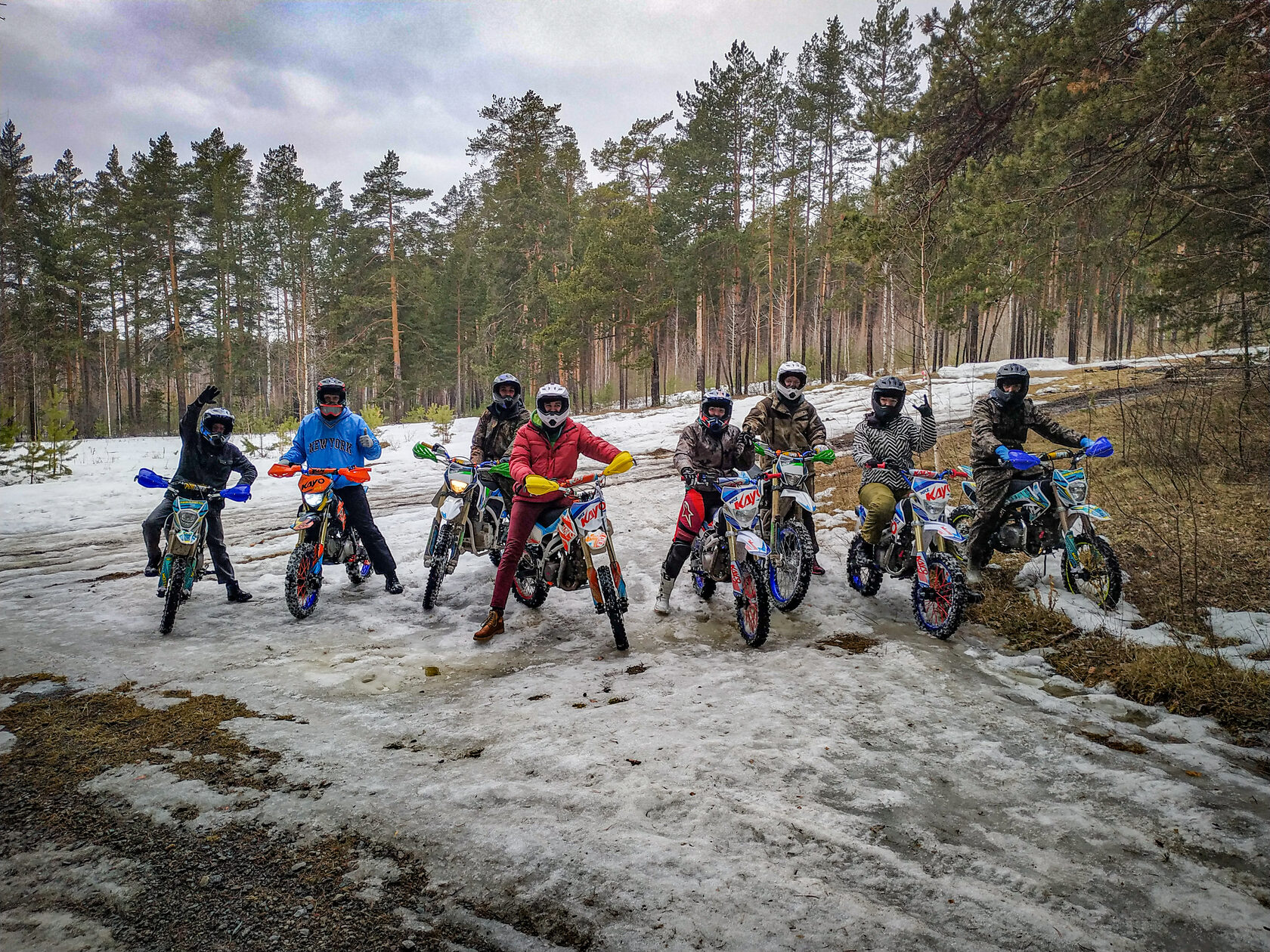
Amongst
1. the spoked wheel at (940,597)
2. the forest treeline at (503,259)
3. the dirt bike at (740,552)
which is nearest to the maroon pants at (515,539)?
the dirt bike at (740,552)

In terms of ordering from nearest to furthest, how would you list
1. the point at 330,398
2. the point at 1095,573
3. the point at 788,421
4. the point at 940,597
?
the point at 940,597
the point at 1095,573
the point at 330,398
the point at 788,421

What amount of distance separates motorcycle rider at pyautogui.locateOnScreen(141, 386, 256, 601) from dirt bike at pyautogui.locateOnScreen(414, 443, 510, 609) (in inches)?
72.9

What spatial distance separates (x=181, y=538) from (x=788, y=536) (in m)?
5.50

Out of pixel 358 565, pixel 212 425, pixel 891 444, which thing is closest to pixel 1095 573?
pixel 891 444

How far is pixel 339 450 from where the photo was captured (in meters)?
6.65

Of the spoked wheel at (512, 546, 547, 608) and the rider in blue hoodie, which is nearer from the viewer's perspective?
the spoked wheel at (512, 546, 547, 608)

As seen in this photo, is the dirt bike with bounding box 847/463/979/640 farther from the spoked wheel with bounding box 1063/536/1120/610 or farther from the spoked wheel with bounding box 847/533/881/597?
the spoked wheel with bounding box 1063/536/1120/610

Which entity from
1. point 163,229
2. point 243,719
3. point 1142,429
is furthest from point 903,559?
point 163,229

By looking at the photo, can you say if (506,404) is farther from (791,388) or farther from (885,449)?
(885,449)

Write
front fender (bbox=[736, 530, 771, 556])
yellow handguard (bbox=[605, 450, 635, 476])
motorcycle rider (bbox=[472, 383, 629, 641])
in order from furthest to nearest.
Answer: motorcycle rider (bbox=[472, 383, 629, 641]), front fender (bbox=[736, 530, 771, 556]), yellow handguard (bbox=[605, 450, 635, 476])

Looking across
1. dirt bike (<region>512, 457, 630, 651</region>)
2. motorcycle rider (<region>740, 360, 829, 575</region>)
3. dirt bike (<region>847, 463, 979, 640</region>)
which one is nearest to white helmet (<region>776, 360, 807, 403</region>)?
motorcycle rider (<region>740, 360, 829, 575</region>)

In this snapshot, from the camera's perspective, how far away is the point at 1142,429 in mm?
10172

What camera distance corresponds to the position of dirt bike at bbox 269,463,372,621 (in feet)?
19.8

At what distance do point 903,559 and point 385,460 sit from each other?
15.4 m
